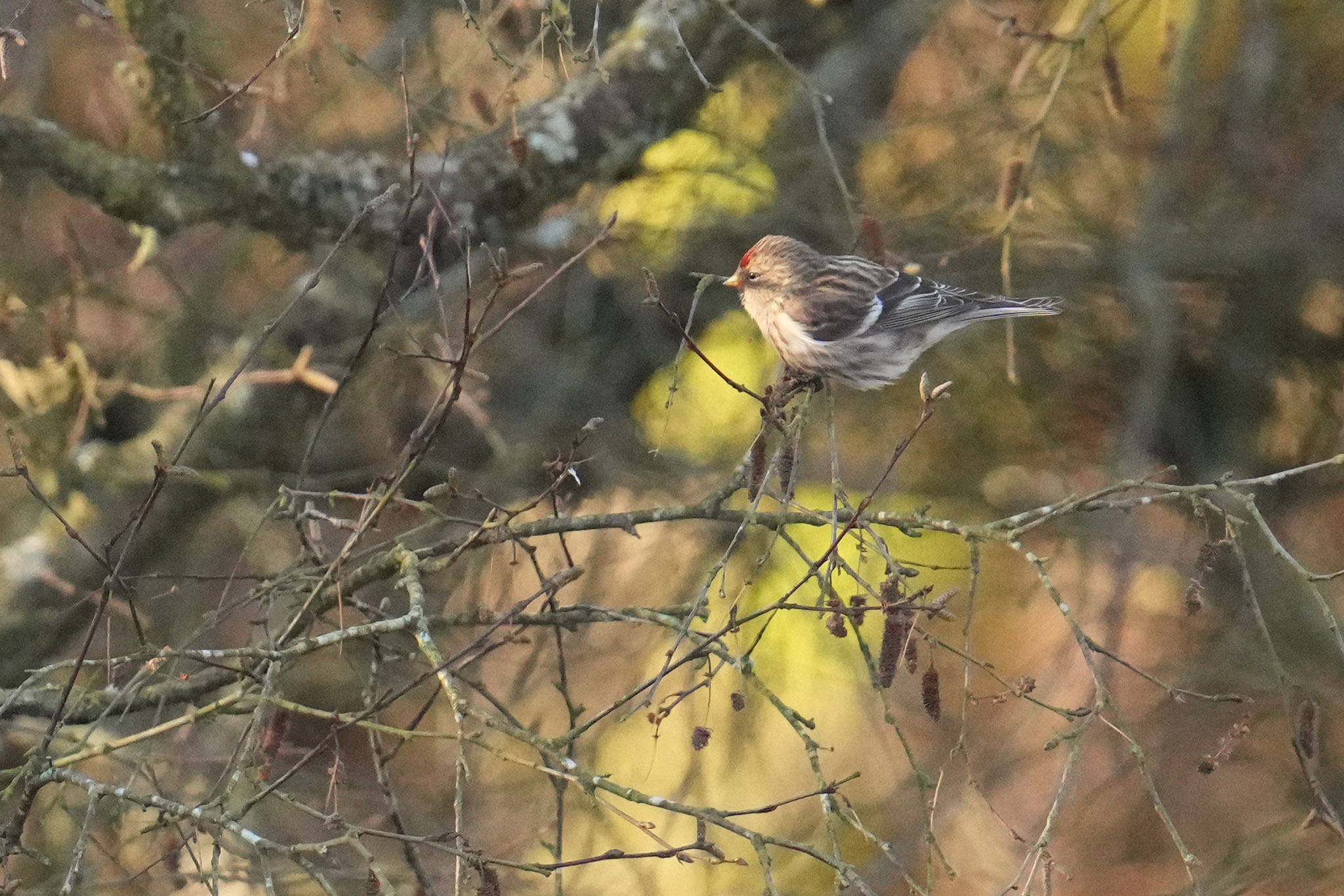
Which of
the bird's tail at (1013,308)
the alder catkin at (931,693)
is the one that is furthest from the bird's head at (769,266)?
the alder catkin at (931,693)

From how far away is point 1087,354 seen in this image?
4551 millimetres

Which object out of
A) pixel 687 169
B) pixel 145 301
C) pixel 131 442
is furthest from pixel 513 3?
pixel 145 301

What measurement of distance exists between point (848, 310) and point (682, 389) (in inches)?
54.6

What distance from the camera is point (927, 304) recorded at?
3773 millimetres

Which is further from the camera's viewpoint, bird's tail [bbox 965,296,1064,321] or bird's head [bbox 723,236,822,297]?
bird's head [bbox 723,236,822,297]

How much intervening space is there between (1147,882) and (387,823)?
3181 millimetres

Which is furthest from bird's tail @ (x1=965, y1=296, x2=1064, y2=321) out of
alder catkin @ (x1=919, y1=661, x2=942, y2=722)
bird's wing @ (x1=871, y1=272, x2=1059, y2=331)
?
alder catkin @ (x1=919, y1=661, x2=942, y2=722)

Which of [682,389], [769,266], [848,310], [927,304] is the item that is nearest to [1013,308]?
[927,304]

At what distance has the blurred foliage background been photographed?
11.9ft

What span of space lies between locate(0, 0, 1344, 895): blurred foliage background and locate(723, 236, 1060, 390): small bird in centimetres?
31

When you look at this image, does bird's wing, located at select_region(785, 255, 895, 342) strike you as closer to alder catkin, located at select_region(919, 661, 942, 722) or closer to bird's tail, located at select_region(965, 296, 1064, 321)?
bird's tail, located at select_region(965, 296, 1064, 321)

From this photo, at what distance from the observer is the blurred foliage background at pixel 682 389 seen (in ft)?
11.9

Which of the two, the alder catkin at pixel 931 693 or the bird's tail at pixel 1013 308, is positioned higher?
the alder catkin at pixel 931 693

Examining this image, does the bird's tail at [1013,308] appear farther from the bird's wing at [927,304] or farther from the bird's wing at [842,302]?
the bird's wing at [842,302]
